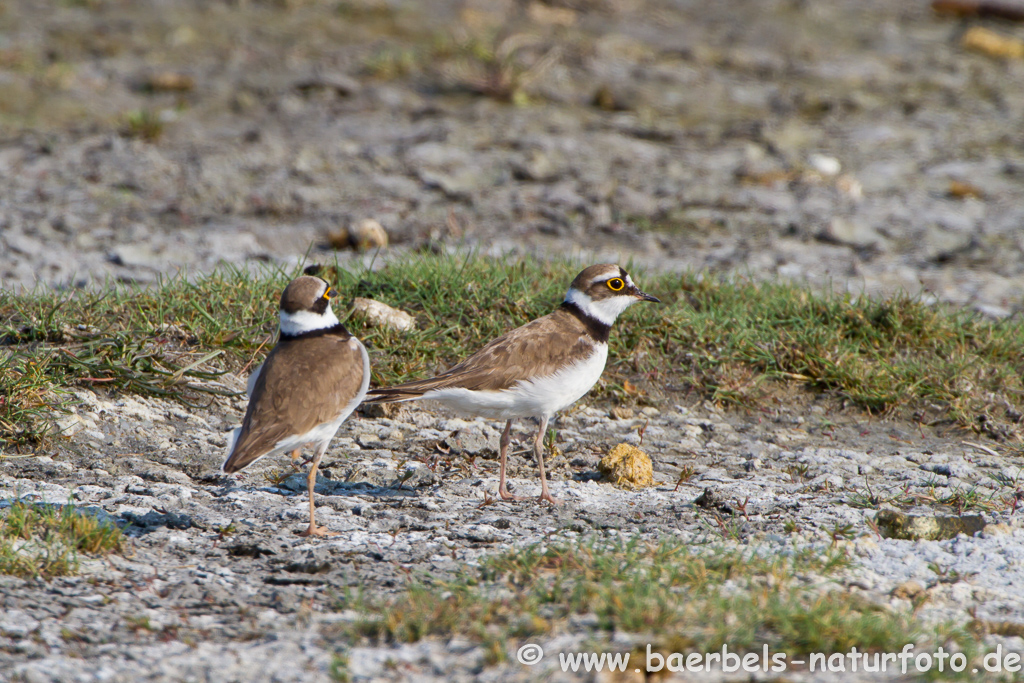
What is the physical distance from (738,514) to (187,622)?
245 centimetres

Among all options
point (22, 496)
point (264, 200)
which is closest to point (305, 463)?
point (22, 496)

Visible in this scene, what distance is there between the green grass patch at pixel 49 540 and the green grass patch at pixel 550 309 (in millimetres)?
1585

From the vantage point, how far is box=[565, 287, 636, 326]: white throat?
569 centimetres

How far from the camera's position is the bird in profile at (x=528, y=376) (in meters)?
5.06

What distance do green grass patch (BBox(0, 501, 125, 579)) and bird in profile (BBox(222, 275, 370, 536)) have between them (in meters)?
0.56

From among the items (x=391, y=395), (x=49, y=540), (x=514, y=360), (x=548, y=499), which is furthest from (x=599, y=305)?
(x=49, y=540)

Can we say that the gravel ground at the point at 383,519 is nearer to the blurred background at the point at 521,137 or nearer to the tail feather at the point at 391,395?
the tail feather at the point at 391,395

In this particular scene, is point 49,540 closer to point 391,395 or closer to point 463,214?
point 391,395

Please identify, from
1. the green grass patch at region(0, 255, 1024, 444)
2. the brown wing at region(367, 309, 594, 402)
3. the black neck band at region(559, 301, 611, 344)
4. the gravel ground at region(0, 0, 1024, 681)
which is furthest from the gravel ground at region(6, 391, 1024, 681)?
the black neck band at region(559, 301, 611, 344)

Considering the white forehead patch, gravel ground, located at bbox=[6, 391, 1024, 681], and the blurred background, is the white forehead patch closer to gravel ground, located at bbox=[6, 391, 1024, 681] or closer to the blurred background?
gravel ground, located at bbox=[6, 391, 1024, 681]

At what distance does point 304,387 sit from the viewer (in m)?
4.73

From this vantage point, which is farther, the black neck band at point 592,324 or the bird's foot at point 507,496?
the black neck band at point 592,324

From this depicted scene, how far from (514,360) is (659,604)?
1873 millimetres

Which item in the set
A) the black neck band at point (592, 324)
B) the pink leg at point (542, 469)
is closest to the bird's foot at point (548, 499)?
the pink leg at point (542, 469)
